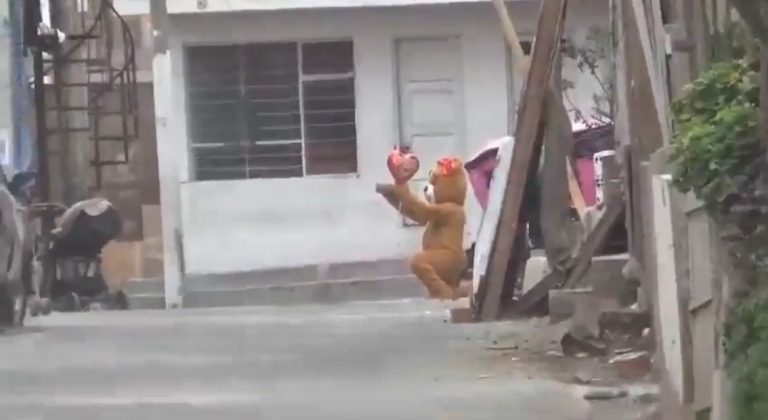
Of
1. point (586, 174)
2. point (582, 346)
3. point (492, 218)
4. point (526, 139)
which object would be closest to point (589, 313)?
point (582, 346)

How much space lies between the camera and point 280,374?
8414 millimetres

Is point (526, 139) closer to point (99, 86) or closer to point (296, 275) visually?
point (296, 275)

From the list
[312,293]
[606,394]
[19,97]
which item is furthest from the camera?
[312,293]

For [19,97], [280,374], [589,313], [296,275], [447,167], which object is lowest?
[296,275]

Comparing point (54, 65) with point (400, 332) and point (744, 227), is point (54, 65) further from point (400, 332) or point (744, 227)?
point (744, 227)

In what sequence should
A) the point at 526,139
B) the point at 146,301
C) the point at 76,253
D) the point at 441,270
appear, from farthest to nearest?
the point at 146,301, the point at 76,253, the point at 441,270, the point at 526,139

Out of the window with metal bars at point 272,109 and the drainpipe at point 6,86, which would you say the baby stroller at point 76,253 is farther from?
the window with metal bars at point 272,109

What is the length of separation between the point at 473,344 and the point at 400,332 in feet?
3.92

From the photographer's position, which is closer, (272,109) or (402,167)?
(402,167)

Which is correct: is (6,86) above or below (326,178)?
above

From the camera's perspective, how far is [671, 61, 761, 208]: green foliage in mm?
4906

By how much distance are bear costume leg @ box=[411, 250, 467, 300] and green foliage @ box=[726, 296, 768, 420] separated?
8.98 m

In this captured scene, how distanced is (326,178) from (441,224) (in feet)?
17.2

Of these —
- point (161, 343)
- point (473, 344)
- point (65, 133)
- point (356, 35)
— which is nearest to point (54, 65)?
point (65, 133)
